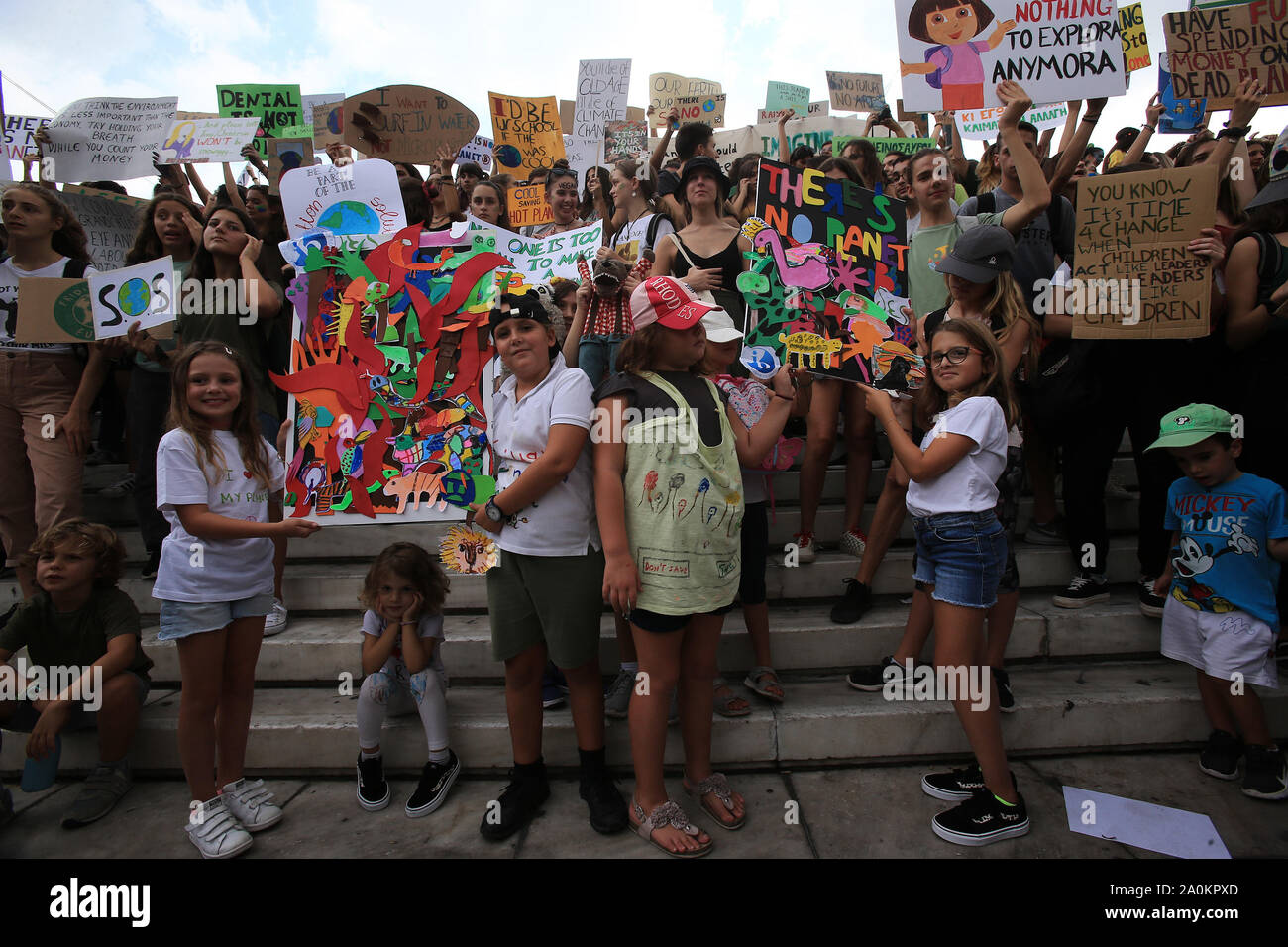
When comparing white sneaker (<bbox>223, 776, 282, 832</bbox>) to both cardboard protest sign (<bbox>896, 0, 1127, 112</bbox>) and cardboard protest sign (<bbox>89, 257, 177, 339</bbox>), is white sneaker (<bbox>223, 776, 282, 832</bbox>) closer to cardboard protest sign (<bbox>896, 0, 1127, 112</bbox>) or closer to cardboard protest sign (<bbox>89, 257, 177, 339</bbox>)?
cardboard protest sign (<bbox>89, 257, 177, 339</bbox>)

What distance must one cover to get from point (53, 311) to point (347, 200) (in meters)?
1.58

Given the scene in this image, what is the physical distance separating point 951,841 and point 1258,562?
160cm

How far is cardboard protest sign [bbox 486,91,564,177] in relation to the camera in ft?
21.1

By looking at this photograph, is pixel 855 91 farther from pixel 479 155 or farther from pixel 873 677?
pixel 873 677

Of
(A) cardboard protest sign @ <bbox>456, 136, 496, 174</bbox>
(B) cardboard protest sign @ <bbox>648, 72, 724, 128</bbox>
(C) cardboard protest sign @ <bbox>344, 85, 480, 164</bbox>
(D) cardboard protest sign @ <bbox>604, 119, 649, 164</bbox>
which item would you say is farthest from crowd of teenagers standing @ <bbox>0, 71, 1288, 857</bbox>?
(B) cardboard protest sign @ <bbox>648, 72, 724, 128</bbox>

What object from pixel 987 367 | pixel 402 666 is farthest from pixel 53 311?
pixel 987 367

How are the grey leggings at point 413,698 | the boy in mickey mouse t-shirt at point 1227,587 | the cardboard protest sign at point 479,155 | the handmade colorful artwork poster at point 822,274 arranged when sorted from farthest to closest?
the cardboard protest sign at point 479,155 → the handmade colorful artwork poster at point 822,274 → the grey leggings at point 413,698 → the boy in mickey mouse t-shirt at point 1227,587

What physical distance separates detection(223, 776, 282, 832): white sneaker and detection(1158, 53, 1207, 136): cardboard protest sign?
217 inches

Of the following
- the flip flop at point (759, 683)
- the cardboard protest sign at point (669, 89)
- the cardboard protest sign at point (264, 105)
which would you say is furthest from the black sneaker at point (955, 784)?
the cardboard protest sign at point (669, 89)

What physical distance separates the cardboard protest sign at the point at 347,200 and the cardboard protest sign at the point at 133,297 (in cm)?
68

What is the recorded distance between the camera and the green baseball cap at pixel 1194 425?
249 cm

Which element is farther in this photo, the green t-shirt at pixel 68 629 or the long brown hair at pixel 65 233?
the long brown hair at pixel 65 233

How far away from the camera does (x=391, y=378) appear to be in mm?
3439

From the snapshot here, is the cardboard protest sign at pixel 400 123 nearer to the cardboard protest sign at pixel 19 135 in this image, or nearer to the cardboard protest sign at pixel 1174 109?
the cardboard protest sign at pixel 19 135
